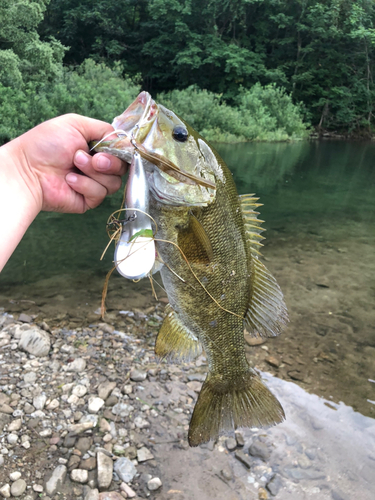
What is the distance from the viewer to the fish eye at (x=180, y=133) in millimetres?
1572

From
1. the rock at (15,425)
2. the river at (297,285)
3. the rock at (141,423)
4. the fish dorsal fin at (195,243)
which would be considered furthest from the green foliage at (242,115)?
the fish dorsal fin at (195,243)

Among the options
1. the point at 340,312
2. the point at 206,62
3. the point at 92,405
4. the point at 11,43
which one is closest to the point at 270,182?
the point at 340,312

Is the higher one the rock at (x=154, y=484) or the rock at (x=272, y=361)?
the rock at (x=154, y=484)

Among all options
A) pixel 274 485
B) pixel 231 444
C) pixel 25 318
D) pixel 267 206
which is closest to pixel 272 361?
pixel 231 444

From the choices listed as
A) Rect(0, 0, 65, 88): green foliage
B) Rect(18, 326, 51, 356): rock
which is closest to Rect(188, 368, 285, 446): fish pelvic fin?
Rect(18, 326, 51, 356): rock

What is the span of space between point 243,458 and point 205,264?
1764mm

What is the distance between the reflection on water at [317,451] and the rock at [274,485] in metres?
0.03

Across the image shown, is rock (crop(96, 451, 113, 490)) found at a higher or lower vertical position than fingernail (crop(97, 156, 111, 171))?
lower

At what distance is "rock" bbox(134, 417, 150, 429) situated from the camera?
290 cm

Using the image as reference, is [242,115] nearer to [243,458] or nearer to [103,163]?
[243,458]

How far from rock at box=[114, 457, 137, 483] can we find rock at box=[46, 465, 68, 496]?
339 millimetres

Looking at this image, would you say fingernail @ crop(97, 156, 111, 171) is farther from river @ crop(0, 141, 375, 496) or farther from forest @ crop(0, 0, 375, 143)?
forest @ crop(0, 0, 375, 143)

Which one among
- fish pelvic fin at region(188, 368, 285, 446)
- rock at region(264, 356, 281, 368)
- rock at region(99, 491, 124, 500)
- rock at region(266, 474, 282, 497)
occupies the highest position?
fish pelvic fin at region(188, 368, 285, 446)

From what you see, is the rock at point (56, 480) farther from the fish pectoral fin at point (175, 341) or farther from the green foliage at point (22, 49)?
the green foliage at point (22, 49)
